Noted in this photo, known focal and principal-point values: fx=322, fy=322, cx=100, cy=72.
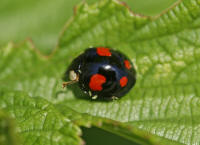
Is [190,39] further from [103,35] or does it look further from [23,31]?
[23,31]

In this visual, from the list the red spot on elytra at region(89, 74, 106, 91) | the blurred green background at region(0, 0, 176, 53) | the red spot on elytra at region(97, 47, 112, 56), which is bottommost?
the red spot on elytra at region(89, 74, 106, 91)

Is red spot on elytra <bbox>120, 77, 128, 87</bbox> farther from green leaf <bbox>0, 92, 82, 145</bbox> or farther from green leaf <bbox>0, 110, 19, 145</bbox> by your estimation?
green leaf <bbox>0, 110, 19, 145</bbox>

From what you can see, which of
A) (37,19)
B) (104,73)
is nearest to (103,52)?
(104,73)

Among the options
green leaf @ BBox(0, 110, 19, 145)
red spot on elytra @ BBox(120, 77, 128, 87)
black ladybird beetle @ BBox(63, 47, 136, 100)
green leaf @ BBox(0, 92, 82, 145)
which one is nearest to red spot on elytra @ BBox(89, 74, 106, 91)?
black ladybird beetle @ BBox(63, 47, 136, 100)

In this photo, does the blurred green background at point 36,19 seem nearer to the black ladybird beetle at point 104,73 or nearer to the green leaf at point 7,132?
the black ladybird beetle at point 104,73

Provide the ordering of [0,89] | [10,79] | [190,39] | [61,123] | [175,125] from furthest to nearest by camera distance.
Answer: [10,79]
[0,89]
[190,39]
[175,125]
[61,123]

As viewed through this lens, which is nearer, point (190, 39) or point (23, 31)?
point (190, 39)

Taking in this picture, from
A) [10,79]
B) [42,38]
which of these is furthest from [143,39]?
[42,38]
